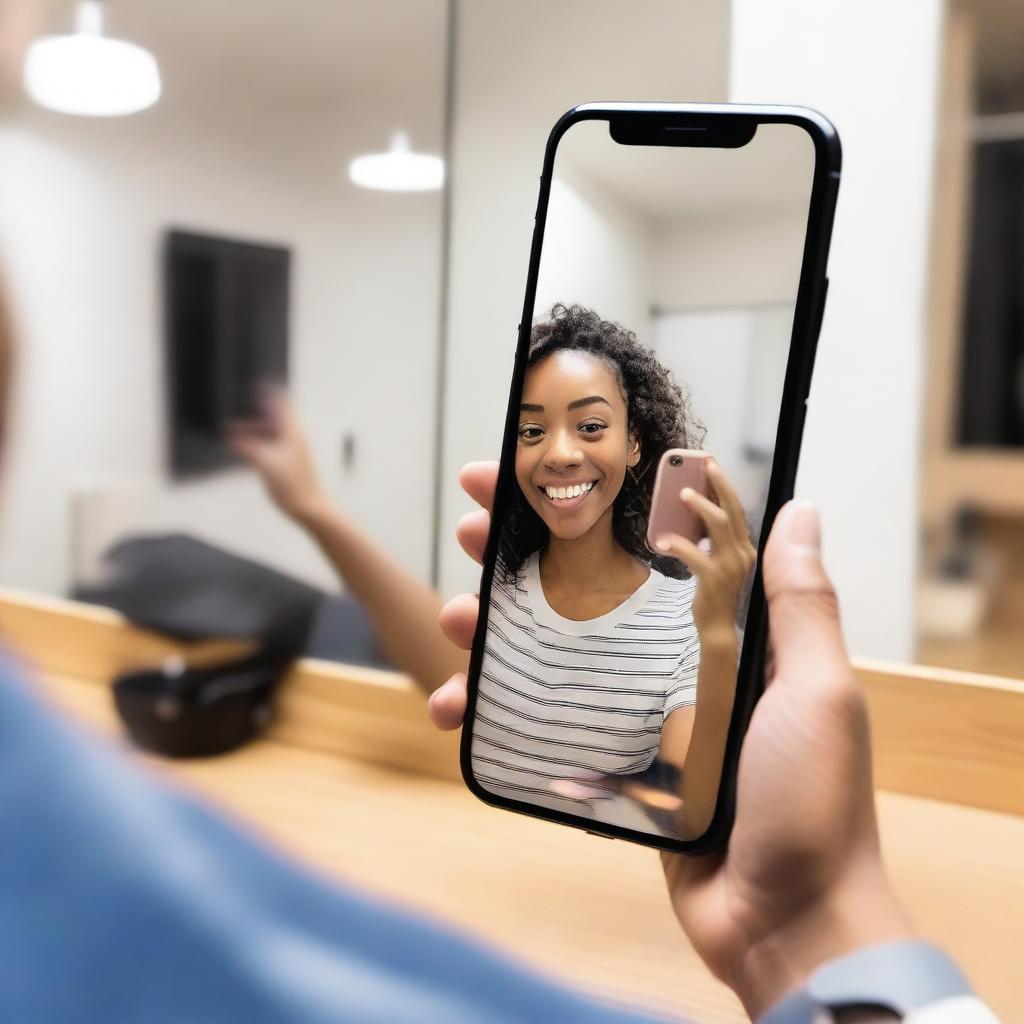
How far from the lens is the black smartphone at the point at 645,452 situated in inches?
8.8

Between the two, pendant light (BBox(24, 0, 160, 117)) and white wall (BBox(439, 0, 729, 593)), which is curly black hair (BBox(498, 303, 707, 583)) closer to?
white wall (BBox(439, 0, 729, 593))

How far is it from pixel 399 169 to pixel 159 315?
17 centimetres

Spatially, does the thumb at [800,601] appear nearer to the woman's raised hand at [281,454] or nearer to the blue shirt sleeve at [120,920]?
the blue shirt sleeve at [120,920]

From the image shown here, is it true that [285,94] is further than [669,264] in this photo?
Yes

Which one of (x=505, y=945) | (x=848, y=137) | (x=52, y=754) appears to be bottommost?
(x=505, y=945)

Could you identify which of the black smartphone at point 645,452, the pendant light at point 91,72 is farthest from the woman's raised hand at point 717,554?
the pendant light at point 91,72

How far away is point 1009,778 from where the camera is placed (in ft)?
0.99

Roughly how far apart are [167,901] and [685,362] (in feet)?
0.58

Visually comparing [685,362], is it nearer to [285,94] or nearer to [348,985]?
[348,985]

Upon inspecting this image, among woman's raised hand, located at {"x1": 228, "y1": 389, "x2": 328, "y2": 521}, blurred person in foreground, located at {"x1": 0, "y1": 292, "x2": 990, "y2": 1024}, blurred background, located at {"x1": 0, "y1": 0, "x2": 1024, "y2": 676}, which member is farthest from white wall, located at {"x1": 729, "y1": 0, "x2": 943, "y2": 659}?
woman's raised hand, located at {"x1": 228, "y1": 389, "x2": 328, "y2": 521}

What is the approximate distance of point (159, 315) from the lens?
19.3 inches

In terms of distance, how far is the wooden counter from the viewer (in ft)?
0.86

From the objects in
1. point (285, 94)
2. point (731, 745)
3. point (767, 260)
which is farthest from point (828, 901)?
point (285, 94)

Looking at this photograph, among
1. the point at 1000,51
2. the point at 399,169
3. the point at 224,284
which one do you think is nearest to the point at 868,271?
the point at 1000,51
